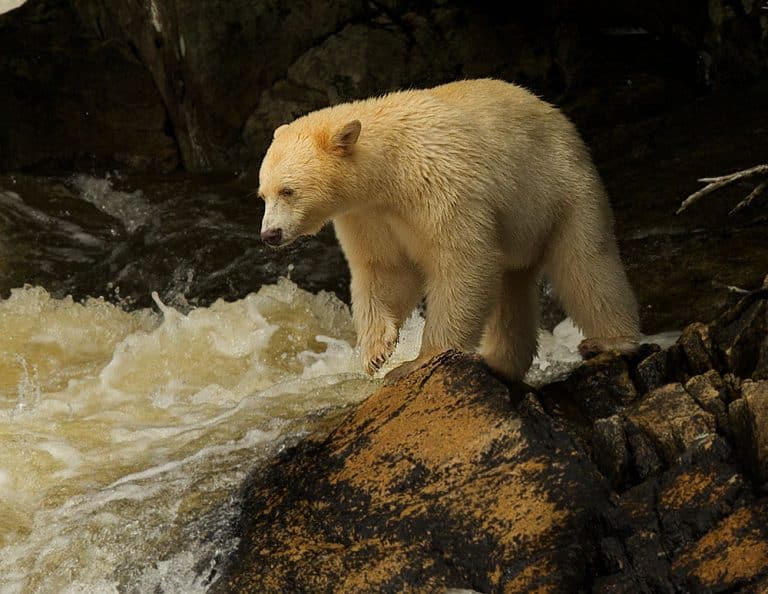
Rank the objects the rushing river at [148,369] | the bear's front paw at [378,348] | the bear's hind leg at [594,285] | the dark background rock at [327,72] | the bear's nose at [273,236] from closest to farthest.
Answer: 1. the rushing river at [148,369]
2. the bear's nose at [273,236]
3. the bear's front paw at [378,348]
4. the bear's hind leg at [594,285]
5. the dark background rock at [327,72]

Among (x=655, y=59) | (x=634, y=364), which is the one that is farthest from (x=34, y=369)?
(x=655, y=59)

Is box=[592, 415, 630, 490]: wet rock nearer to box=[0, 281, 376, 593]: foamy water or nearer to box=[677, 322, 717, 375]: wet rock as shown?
box=[677, 322, 717, 375]: wet rock

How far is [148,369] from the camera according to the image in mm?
8547

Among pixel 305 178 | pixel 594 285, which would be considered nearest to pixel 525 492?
pixel 305 178

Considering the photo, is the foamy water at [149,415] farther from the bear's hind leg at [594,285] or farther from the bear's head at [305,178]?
the bear's head at [305,178]

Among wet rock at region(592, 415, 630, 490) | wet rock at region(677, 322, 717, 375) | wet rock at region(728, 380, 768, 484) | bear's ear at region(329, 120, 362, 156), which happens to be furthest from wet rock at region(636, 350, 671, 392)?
bear's ear at region(329, 120, 362, 156)

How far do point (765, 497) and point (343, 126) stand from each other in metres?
2.52

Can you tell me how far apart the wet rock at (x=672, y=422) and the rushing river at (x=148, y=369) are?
1652mm

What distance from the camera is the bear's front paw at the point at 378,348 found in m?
6.16

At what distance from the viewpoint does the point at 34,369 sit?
866 centimetres

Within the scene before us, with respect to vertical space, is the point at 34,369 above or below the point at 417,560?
below

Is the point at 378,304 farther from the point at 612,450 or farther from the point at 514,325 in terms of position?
the point at 612,450

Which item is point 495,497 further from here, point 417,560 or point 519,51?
point 519,51

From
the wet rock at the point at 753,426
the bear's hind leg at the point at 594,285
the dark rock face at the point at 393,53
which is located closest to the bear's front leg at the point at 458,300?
the bear's hind leg at the point at 594,285
